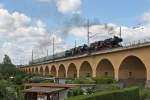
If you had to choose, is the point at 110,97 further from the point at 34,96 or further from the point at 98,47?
the point at 98,47

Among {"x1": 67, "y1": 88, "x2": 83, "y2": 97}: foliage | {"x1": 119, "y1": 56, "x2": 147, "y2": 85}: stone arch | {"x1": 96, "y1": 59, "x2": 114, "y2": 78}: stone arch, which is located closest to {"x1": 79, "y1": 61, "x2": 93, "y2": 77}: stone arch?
{"x1": 96, "y1": 59, "x2": 114, "y2": 78}: stone arch

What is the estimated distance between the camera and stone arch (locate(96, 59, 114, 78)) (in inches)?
2555

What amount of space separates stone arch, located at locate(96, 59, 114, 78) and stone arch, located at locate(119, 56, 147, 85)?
8475 millimetres

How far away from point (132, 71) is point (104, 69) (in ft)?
34.7

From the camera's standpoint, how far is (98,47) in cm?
6469

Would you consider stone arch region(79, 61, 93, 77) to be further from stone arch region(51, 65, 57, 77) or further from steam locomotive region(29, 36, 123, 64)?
stone arch region(51, 65, 57, 77)

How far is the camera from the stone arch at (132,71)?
181ft

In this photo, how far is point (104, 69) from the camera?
66250mm

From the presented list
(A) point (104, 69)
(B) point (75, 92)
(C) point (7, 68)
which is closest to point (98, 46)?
(A) point (104, 69)

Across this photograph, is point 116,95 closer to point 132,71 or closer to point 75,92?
point 75,92

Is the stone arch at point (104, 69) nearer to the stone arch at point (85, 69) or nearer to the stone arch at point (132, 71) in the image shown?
the stone arch at point (85, 69)

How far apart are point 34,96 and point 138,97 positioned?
11.0 meters

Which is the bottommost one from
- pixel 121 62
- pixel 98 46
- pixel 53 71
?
pixel 121 62

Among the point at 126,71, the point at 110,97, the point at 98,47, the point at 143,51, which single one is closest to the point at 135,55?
the point at 143,51
